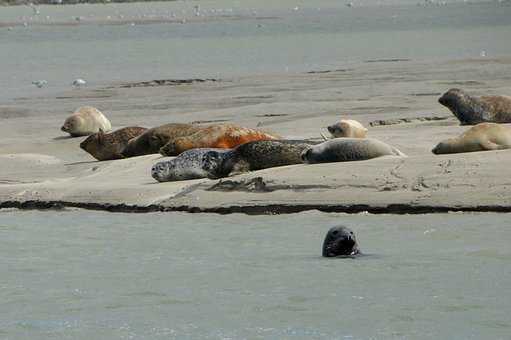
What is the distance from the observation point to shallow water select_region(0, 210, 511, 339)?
660 cm

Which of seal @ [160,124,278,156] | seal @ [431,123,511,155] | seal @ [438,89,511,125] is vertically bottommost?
seal @ [431,123,511,155]

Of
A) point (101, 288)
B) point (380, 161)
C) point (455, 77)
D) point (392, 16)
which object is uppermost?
point (392, 16)

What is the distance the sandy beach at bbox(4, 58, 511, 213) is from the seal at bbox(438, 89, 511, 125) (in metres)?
0.24

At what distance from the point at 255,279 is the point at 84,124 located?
26.6 feet

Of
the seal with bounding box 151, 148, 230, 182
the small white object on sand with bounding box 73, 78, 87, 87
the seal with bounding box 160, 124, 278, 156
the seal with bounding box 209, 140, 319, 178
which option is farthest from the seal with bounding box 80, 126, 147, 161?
the small white object on sand with bounding box 73, 78, 87, 87

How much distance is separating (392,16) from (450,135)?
1791 inches

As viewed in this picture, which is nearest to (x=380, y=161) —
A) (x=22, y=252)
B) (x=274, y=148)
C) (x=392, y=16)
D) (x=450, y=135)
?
(x=274, y=148)

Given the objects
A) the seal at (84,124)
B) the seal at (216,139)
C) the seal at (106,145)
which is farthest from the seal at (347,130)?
the seal at (84,124)

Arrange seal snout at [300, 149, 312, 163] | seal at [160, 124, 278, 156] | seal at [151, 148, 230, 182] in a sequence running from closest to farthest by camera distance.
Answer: seal snout at [300, 149, 312, 163] → seal at [151, 148, 230, 182] → seal at [160, 124, 278, 156]

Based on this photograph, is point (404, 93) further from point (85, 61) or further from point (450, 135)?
point (85, 61)

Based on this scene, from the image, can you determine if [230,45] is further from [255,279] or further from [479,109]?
[255,279]

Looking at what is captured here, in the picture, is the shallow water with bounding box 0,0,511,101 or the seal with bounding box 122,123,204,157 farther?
the shallow water with bounding box 0,0,511,101

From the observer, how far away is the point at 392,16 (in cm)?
5738

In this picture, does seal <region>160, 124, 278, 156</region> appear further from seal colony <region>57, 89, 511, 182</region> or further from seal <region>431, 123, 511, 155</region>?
seal <region>431, 123, 511, 155</region>
